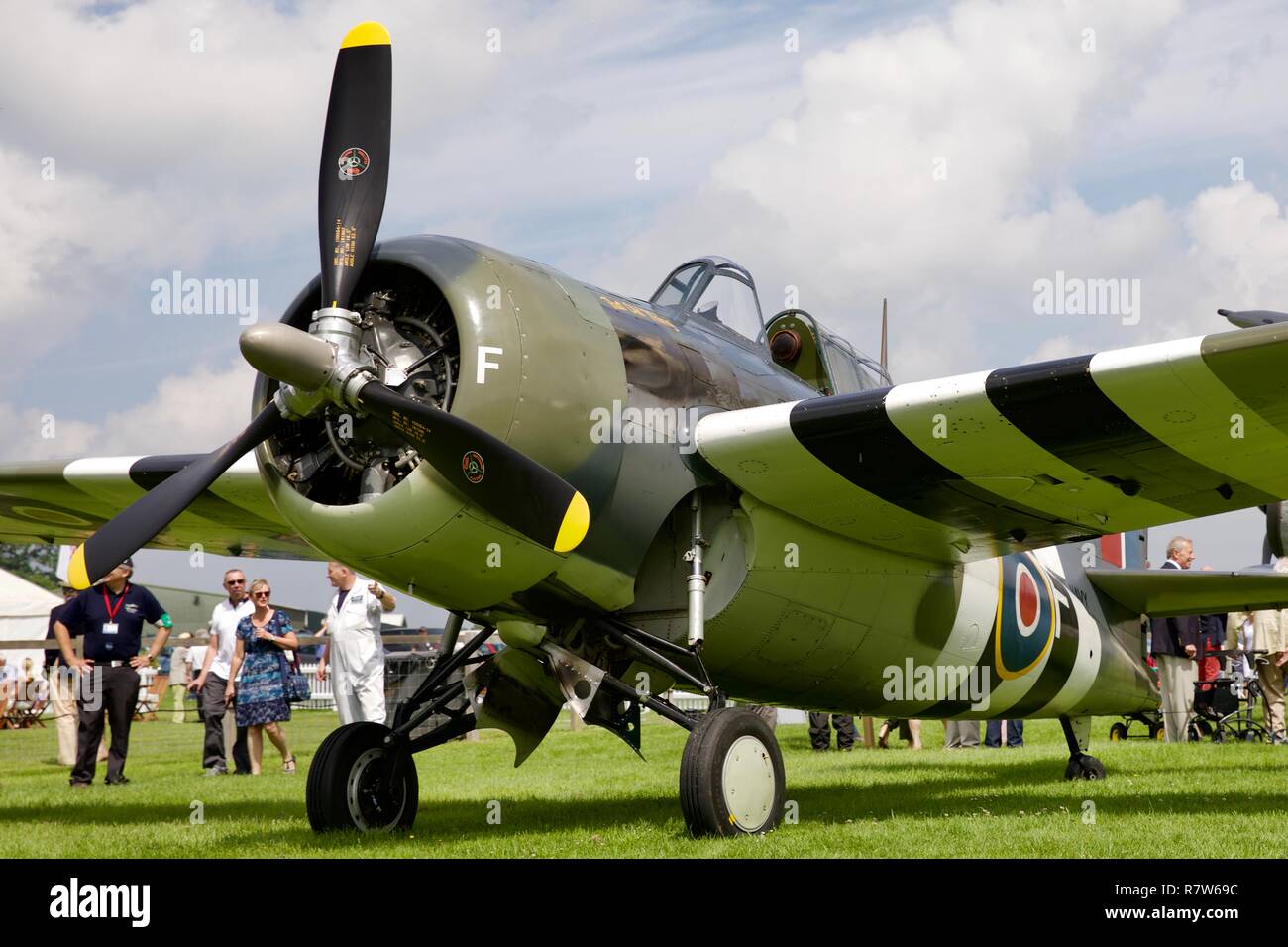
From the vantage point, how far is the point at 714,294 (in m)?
7.91

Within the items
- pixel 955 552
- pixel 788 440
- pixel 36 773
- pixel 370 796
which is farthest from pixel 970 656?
pixel 36 773

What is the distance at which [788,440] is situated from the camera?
6.54 metres

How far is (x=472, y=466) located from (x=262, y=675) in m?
8.48

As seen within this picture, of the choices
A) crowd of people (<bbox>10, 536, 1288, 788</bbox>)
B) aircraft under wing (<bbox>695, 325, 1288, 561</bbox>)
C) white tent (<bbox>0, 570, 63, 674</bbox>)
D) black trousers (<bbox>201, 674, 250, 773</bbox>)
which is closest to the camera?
aircraft under wing (<bbox>695, 325, 1288, 561</bbox>)

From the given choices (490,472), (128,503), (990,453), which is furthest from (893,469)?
(128,503)

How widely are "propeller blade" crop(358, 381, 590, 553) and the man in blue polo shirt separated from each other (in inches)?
296

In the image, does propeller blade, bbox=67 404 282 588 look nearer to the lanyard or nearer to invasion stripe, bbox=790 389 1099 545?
invasion stripe, bbox=790 389 1099 545

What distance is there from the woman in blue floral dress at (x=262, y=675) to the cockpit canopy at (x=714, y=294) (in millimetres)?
7397

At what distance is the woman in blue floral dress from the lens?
13125 millimetres

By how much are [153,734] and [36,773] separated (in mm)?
8339

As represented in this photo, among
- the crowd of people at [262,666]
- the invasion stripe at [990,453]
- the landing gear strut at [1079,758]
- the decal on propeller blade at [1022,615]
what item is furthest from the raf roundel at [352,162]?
the landing gear strut at [1079,758]

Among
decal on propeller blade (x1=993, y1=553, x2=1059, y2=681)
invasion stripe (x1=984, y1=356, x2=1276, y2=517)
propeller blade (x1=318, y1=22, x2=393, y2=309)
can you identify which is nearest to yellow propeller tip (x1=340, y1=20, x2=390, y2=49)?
propeller blade (x1=318, y1=22, x2=393, y2=309)

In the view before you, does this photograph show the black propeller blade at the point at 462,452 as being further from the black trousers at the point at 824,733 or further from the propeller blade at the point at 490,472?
the black trousers at the point at 824,733
